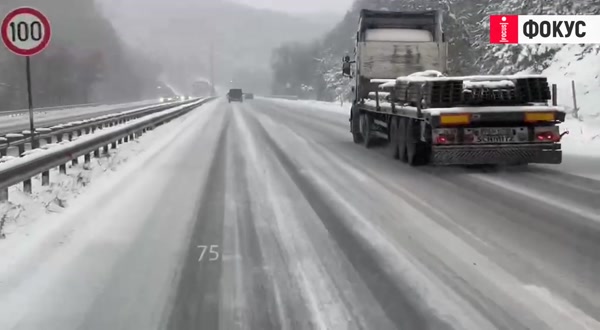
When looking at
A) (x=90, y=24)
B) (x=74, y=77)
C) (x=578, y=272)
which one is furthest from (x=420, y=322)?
(x=90, y=24)

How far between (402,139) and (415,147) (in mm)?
871

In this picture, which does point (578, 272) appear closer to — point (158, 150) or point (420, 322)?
point (420, 322)

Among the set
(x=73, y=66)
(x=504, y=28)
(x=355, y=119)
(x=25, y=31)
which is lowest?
(x=355, y=119)

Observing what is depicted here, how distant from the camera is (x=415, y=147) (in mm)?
11469

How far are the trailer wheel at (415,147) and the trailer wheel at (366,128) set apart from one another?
3817 millimetres

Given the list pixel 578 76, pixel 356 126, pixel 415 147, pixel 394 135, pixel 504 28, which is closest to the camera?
pixel 415 147

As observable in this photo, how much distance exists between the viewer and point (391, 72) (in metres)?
16.1

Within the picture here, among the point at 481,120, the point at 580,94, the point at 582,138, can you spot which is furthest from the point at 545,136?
the point at 580,94

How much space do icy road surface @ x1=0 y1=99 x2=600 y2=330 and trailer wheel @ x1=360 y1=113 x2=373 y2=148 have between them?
5.75m

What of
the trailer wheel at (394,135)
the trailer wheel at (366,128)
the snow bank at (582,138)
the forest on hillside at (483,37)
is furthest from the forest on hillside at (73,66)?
the snow bank at (582,138)

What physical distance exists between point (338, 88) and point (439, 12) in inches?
2664

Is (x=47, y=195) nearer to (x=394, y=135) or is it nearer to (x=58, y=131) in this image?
(x=394, y=135)

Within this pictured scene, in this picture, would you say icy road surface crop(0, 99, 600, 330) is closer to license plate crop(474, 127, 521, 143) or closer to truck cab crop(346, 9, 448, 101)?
license plate crop(474, 127, 521, 143)

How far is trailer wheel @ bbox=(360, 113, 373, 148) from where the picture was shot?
15.7 m
